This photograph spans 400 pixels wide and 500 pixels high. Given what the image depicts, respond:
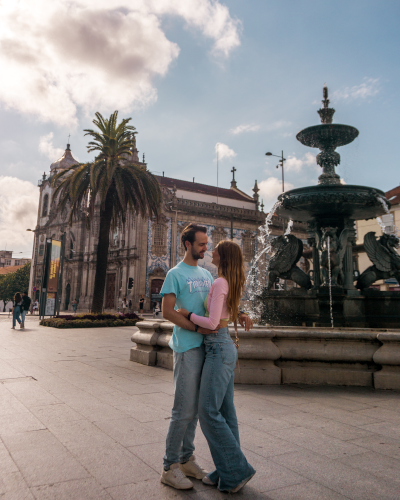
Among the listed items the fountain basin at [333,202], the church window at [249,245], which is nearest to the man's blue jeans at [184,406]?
the fountain basin at [333,202]

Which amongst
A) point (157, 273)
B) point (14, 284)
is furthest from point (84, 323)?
point (14, 284)

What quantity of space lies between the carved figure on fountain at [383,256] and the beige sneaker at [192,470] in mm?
7236

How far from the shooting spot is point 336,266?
8.90m

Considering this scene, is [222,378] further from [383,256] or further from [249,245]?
[249,245]

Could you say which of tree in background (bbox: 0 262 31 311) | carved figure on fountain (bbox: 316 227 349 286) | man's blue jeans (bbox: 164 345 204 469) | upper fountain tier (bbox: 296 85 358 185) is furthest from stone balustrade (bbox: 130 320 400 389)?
tree in background (bbox: 0 262 31 311)

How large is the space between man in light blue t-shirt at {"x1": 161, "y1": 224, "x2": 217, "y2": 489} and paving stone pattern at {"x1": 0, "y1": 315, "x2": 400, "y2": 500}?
15 cm

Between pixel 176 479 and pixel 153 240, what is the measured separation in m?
34.3

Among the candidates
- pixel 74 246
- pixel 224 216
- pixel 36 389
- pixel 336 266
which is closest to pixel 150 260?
pixel 224 216

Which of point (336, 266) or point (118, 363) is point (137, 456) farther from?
point (336, 266)

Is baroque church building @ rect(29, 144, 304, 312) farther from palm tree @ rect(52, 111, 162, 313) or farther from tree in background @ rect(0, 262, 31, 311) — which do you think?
tree in background @ rect(0, 262, 31, 311)

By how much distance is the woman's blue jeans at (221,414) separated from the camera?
2.49 meters

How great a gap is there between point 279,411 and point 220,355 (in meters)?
1.89

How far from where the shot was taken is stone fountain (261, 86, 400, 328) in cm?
852

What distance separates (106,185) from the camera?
19109mm
